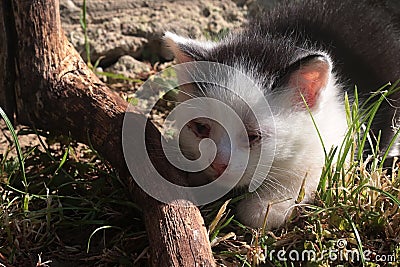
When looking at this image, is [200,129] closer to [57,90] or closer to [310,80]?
[310,80]

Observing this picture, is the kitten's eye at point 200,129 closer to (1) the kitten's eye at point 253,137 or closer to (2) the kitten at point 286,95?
(2) the kitten at point 286,95

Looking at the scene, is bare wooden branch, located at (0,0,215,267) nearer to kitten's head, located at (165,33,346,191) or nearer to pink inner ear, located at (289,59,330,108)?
kitten's head, located at (165,33,346,191)

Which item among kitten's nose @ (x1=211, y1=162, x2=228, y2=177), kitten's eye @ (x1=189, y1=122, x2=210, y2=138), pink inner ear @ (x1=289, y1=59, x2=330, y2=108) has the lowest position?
kitten's nose @ (x1=211, y1=162, x2=228, y2=177)

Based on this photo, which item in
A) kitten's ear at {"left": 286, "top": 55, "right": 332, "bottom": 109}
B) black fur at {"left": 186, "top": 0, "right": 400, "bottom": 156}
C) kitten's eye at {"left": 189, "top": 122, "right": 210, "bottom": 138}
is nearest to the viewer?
kitten's ear at {"left": 286, "top": 55, "right": 332, "bottom": 109}

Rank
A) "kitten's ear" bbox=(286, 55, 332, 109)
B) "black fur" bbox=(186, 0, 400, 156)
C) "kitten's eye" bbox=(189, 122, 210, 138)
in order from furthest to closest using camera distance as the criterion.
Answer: "black fur" bbox=(186, 0, 400, 156) → "kitten's eye" bbox=(189, 122, 210, 138) → "kitten's ear" bbox=(286, 55, 332, 109)

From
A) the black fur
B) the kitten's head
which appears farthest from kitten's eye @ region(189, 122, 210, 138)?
the black fur

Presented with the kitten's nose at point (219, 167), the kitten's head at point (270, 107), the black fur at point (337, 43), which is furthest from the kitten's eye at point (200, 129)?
the black fur at point (337, 43)

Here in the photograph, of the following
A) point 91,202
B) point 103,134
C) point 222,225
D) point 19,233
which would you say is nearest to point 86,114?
point 103,134

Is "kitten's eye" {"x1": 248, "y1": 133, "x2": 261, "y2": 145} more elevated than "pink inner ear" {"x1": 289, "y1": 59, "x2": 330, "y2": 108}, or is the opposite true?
"pink inner ear" {"x1": 289, "y1": 59, "x2": 330, "y2": 108}
